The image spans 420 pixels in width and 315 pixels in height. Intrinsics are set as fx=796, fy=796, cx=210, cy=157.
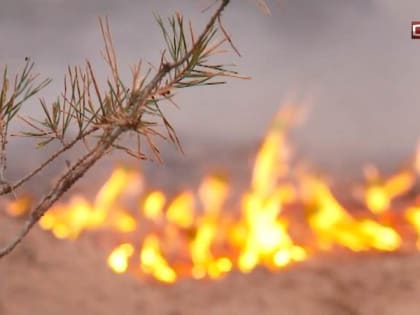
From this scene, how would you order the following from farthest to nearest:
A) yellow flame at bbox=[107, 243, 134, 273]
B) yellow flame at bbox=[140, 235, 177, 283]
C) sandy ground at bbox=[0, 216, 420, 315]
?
yellow flame at bbox=[140, 235, 177, 283] → yellow flame at bbox=[107, 243, 134, 273] → sandy ground at bbox=[0, 216, 420, 315]

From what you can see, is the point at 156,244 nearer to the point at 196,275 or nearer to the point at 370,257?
the point at 196,275

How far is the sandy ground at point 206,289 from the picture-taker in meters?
19.7

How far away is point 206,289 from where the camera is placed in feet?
70.5

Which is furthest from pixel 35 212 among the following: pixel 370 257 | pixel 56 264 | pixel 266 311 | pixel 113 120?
pixel 370 257

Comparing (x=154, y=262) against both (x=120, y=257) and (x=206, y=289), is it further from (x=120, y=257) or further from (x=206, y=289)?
(x=206, y=289)

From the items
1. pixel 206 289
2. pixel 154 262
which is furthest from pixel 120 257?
pixel 206 289

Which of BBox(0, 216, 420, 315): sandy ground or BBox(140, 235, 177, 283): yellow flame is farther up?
BBox(140, 235, 177, 283): yellow flame

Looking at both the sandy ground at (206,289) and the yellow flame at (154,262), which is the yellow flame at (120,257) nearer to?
the yellow flame at (154,262)

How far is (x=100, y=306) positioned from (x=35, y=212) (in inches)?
703

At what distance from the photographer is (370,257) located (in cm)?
2308

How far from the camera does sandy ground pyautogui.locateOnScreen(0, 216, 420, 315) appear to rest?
64.6 ft

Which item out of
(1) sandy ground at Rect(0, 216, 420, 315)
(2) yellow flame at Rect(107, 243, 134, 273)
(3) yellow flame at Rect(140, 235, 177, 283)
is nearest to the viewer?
(1) sandy ground at Rect(0, 216, 420, 315)

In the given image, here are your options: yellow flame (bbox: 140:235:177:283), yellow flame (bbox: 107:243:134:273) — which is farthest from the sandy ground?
yellow flame (bbox: 140:235:177:283)

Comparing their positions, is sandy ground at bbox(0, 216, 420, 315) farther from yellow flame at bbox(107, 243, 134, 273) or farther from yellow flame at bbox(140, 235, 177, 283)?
yellow flame at bbox(140, 235, 177, 283)
